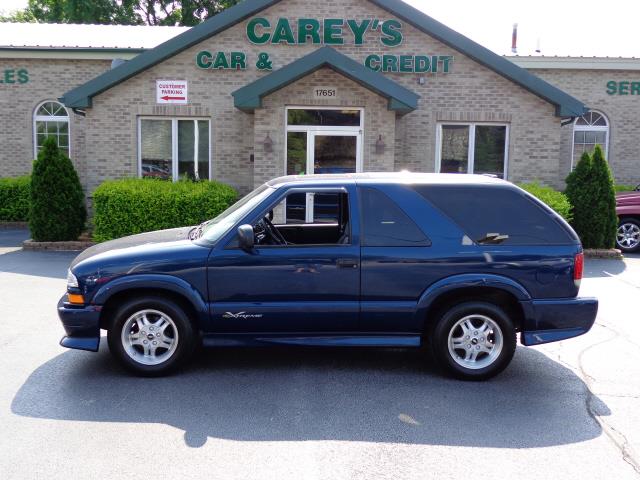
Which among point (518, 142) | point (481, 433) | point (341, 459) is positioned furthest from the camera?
point (518, 142)

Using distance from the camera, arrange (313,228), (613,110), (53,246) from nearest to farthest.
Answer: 1. (313,228)
2. (53,246)
3. (613,110)

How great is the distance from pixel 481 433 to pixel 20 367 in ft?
13.4

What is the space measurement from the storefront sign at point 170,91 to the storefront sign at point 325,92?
3185 mm

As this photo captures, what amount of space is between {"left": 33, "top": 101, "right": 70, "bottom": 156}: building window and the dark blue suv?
15153 millimetres

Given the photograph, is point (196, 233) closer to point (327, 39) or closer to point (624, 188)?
point (327, 39)

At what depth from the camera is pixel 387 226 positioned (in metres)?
5.63

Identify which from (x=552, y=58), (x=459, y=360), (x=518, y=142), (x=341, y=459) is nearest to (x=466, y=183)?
(x=459, y=360)

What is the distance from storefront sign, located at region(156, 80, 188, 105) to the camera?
47.8ft

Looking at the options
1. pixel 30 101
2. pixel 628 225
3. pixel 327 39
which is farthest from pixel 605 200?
pixel 30 101

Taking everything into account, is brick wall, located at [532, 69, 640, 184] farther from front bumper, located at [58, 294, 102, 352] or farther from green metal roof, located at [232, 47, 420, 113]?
front bumper, located at [58, 294, 102, 352]

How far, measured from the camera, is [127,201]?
12773 millimetres

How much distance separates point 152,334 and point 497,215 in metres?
3.15

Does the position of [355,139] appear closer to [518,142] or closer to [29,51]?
[518,142]

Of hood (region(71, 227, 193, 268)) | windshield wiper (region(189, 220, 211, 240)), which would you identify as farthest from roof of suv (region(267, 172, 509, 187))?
hood (region(71, 227, 193, 268))
